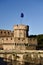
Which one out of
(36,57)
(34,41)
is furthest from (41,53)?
(34,41)

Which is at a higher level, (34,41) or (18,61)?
(34,41)

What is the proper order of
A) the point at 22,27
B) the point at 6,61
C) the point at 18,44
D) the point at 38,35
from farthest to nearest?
1. the point at 38,35
2. the point at 22,27
3. the point at 18,44
4. the point at 6,61

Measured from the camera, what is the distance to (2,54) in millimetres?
15758

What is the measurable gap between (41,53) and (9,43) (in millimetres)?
2940

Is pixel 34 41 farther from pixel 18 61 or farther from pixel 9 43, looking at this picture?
pixel 18 61

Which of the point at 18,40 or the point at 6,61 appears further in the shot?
the point at 18,40

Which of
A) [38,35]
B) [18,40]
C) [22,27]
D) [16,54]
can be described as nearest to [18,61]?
[16,54]

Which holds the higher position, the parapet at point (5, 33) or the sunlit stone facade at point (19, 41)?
the parapet at point (5, 33)

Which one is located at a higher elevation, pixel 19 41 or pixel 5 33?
pixel 5 33

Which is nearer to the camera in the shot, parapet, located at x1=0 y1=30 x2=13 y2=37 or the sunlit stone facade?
the sunlit stone facade

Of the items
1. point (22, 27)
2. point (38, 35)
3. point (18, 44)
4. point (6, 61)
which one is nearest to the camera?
point (6, 61)

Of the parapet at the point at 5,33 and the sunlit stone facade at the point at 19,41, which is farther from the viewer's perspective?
the parapet at the point at 5,33

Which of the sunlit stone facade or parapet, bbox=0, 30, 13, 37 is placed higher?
parapet, bbox=0, 30, 13, 37

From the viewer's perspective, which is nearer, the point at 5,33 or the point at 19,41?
the point at 19,41
